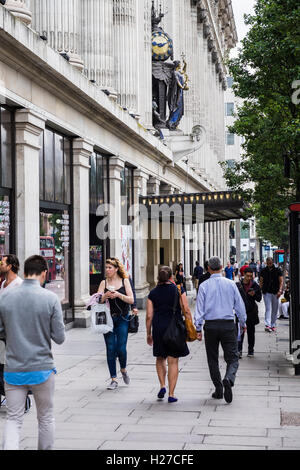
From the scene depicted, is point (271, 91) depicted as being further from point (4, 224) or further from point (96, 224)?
point (96, 224)

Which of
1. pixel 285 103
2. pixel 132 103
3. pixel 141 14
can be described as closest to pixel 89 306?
pixel 285 103

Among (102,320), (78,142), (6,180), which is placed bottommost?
(102,320)

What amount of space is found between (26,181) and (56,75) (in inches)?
101

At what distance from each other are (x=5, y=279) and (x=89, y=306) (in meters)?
1.91

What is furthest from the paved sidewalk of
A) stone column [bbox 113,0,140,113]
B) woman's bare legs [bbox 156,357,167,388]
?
stone column [bbox 113,0,140,113]

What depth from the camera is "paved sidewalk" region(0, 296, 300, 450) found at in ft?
22.7

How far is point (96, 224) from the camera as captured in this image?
74.9 ft

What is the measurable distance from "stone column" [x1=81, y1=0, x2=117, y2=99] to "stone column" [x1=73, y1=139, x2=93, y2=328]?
4.14 meters

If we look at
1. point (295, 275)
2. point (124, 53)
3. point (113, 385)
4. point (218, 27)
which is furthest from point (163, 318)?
point (218, 27)

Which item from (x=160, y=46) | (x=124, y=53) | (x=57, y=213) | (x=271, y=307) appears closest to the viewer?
(x=271, y=307)

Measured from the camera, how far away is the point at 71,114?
1781 centimetres

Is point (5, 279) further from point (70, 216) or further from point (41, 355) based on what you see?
point (70, 216)

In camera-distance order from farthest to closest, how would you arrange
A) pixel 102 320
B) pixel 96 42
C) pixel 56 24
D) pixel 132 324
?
pixel 96 42
pixel 56 24
pixel 132 324
pixel 102 320

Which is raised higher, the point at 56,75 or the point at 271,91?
the point at 56,75
